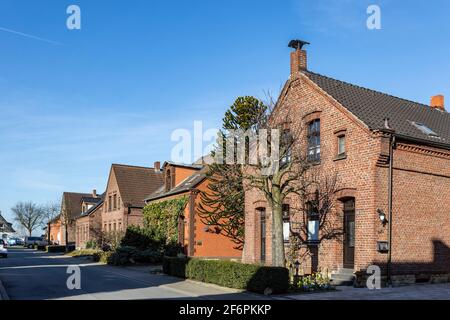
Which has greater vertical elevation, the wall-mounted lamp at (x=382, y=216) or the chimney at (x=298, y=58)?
the chimney at (x=298, y=58)

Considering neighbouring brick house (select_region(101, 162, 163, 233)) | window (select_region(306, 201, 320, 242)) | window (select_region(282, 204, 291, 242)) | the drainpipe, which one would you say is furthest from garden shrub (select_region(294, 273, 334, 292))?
neighbouring brick house (select_region(101, 162, 163, 233))

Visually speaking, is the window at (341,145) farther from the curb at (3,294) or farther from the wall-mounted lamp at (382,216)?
the curb at (3,294)

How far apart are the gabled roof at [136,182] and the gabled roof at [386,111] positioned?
88.8ft

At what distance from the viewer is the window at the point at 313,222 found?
21.3 metres

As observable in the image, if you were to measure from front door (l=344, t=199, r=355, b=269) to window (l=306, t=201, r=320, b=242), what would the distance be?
152 centimetres

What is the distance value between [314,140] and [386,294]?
26.7 ft

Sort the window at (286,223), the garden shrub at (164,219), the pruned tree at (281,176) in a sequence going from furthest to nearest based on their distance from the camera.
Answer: the garden shrub at (164,219) < the window at (286,223) < the pruned tree at (281,176)

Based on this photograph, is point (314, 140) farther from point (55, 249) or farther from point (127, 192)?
point (55, 249)

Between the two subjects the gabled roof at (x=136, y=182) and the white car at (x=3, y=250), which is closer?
the white car at (x=3, y=250)

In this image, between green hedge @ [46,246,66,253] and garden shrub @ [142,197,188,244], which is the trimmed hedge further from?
garden shrub @ [142,197,188,244]

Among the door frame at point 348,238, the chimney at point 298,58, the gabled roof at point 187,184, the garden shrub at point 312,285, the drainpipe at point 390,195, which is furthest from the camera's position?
the gabled roof at point 187,184

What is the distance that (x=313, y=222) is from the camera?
21578 mm

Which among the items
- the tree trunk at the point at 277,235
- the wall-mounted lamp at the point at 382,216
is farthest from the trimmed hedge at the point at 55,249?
the wall-mounted lamp at the point at 382,216

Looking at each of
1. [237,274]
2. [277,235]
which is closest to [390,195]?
[277,235]
